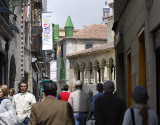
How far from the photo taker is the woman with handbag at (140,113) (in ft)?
15.6

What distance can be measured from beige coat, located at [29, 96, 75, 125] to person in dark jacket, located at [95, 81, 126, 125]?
1471 mm

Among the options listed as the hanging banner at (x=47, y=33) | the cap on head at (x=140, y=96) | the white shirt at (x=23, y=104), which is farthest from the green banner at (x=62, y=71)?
the cap on head at (x=140, y=96)

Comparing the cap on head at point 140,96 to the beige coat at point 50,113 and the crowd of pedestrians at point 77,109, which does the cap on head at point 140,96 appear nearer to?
the crowd of pedestrians at point 77,109

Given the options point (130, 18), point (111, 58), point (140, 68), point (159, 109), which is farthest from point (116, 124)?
point (111, 58)

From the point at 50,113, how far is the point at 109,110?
5.63ft

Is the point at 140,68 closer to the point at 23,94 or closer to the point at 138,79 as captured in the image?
the point at 138,79

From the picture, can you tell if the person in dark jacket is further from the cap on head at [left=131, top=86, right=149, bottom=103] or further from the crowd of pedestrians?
the cap on head at [left=131, top=86, right=149, bottom=103]

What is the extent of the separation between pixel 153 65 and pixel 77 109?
257cm

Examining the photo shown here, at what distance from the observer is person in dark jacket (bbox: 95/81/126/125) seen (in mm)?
6924

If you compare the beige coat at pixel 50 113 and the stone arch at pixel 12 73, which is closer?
the beige coat at pixel 50 113

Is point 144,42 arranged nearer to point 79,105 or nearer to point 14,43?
point 79,105

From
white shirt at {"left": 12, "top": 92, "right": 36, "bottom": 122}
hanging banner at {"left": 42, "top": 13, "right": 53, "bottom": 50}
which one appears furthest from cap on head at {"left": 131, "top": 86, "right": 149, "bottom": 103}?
hanging banner at {"left": 42, "top": 13, "right": 53, "bottom": 50}

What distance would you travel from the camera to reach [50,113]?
548 centimetres

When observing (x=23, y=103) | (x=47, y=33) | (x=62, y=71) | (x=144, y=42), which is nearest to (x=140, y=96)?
(x=144, y=42)
